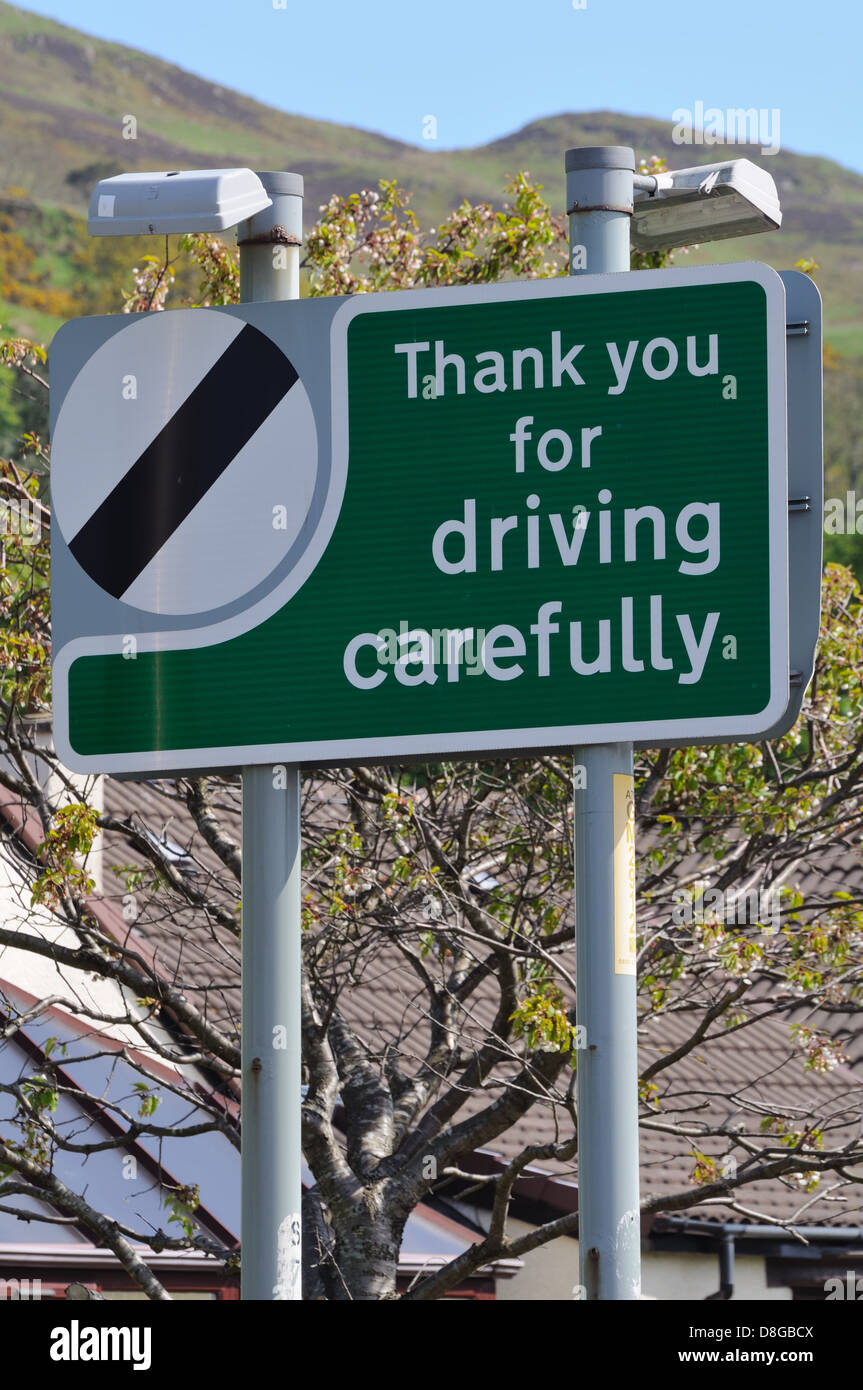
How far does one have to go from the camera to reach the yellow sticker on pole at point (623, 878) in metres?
2.98

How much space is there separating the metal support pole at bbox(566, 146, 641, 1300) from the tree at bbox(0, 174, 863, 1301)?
452cm

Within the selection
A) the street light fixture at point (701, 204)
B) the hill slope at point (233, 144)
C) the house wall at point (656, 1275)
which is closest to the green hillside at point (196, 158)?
the hill slope at point (233, 144)

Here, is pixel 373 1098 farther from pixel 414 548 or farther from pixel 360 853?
pixel 414 548

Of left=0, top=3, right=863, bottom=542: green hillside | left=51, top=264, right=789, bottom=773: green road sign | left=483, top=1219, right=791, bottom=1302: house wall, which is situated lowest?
left=483, top=1219, right=791, bottom=1302: house wall

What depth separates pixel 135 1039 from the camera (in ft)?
40.0

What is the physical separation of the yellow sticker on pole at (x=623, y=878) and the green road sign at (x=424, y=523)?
0.11 m

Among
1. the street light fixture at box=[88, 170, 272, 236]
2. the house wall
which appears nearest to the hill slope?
the house wall

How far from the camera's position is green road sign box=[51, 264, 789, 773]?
3.01m

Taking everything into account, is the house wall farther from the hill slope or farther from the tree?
the hill slope

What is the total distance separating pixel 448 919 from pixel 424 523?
6550 mm

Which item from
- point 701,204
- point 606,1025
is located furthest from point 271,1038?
point 701,204

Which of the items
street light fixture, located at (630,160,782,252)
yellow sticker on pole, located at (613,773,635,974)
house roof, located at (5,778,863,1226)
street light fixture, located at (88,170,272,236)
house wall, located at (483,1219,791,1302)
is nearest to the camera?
yellow sticker on pole, located at (613,773,635,974)

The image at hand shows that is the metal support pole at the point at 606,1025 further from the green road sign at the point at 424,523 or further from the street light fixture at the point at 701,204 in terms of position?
the street light fixture at the point at 701,204
